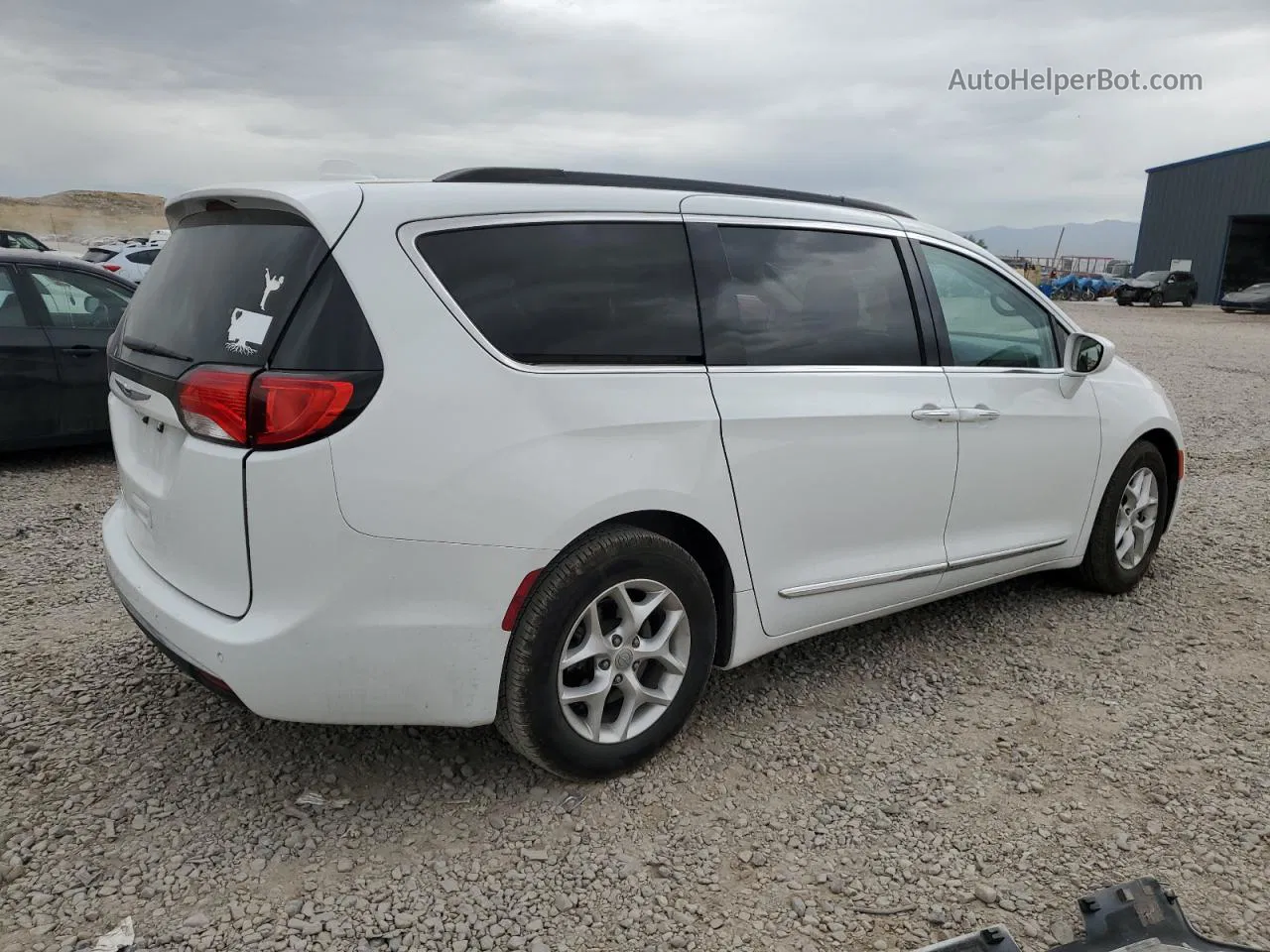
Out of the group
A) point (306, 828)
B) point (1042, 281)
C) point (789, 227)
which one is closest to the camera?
point (306, 828)

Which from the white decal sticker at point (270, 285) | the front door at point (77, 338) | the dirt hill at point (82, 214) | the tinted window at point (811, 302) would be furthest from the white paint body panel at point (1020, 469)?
the dirt hill at point (82, 214)

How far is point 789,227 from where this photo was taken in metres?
3.32

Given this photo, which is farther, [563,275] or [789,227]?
[789,227]

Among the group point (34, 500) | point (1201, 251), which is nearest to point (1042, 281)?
point (1201, 251)

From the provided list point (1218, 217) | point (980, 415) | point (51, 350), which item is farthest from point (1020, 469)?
point (1218, 217)

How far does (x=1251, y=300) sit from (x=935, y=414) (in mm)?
33150

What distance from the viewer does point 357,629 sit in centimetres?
242

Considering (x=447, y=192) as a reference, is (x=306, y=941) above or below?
below

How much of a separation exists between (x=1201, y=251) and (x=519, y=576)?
149 ft

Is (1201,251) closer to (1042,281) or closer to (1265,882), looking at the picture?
(1042,281)

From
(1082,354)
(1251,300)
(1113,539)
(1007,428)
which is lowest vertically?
(1113,539)

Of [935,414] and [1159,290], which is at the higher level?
[1159,290]

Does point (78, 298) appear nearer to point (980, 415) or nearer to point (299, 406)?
point (299, 406)

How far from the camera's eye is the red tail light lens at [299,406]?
7.64ft
